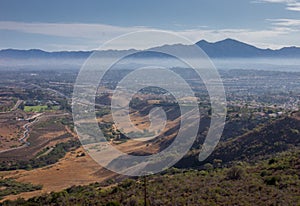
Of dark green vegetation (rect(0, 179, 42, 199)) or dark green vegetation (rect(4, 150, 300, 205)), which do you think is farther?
dark green vegetation (rect(0, 179, 42, 199))

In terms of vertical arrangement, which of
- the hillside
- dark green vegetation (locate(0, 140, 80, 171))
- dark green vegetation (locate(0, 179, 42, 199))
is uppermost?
the hillside

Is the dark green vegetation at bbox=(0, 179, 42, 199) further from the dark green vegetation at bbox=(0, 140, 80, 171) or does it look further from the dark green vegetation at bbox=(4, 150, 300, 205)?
the dark green vegetation at bbox=(4, 150, 300, 205)

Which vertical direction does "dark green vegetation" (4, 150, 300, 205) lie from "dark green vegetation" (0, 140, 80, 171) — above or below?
above

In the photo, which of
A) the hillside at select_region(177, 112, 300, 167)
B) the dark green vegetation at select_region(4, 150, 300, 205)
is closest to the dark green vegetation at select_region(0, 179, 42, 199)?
the dark green vegetation at select_region(4, 150, 300, 205)

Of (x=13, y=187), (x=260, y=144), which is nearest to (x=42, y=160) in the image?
(x=13, y=187)

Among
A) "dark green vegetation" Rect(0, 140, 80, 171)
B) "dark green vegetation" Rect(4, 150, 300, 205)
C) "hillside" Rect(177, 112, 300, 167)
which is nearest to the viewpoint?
"dark green vegetation" Rect(4, 150, 300, 205)

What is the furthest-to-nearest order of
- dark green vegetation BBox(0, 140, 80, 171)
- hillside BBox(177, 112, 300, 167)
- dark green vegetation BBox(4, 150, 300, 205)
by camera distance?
dark green vegetation BBox(0, 140, 80, 171)
hillside BBox(177, 112, 300, 167)
dark green vegetation BBox(4, 150, 300, 205)
